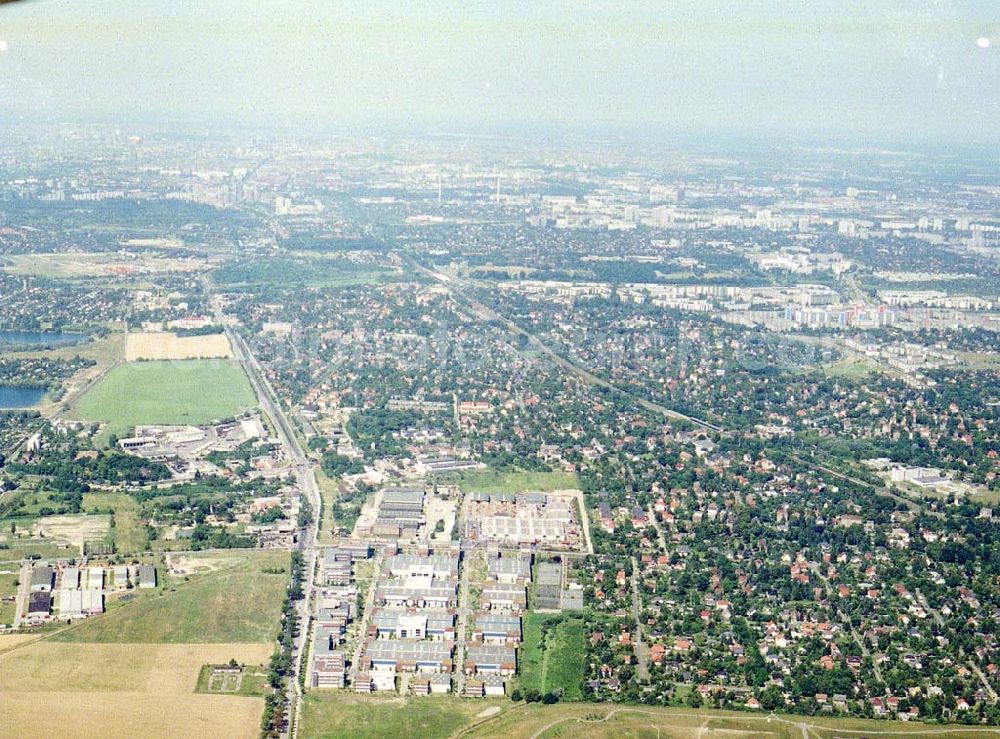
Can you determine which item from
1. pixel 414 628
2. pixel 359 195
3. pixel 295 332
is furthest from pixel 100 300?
pixel 414 628

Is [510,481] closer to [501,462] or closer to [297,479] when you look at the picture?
[501,462]

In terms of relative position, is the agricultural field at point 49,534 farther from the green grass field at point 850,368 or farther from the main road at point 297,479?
the green grass field at point 850,368

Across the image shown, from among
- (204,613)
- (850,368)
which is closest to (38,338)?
(204,613)

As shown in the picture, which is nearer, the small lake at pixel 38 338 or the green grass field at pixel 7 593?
the green grass field at pixel 7 593

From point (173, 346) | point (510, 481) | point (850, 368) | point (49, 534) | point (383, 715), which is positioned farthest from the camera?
point (173, 346)

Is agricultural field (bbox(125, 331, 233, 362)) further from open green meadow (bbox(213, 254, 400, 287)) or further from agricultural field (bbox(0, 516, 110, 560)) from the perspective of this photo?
agricultural field (bbox(0, 516, 110, 560))

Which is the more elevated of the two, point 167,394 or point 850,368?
point 850,368

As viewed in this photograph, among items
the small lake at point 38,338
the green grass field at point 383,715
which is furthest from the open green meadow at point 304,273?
the green grass field at point 383,715
